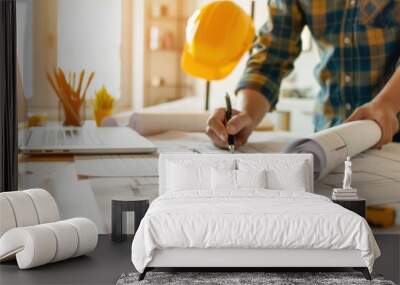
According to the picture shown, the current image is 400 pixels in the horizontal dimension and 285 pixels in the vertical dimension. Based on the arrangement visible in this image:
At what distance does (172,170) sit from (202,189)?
203 mm

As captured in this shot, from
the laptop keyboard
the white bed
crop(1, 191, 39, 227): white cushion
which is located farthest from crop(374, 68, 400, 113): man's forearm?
crop(1, 191, 39, 227): white cushion

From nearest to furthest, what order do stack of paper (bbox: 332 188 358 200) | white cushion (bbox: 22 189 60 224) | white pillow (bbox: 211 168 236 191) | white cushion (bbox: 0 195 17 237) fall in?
white cushion (bbox: 0 195 17 237) → white cushion (bbox: 22 189 60 224) → white pillow (bbox: 211 168 236 191) → stack of paper (bbox: 332 188 358 200)

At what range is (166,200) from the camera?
140 inches

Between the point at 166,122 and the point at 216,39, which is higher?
the point at 216,39

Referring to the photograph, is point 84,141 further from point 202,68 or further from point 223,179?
point 223,179

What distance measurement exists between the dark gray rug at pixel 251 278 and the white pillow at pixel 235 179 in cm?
54

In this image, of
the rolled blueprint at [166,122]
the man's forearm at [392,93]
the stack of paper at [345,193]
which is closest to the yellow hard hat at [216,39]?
the rolled blueprint at [166,122]

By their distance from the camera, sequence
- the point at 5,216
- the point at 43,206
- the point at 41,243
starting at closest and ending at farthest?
1. the point at 41,243
2. the point at 5,216
3. the point at 43,206

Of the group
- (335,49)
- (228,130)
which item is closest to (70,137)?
(228,130)

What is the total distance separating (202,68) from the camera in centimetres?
→ 418

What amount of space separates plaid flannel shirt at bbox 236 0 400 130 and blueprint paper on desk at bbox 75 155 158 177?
722 mm

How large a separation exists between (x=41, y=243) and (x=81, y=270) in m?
0.24

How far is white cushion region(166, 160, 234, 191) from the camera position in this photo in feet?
12.7

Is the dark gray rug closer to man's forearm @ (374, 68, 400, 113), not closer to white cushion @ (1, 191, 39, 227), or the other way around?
white cushion @ (1, 191, 39, 227)
